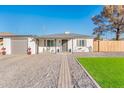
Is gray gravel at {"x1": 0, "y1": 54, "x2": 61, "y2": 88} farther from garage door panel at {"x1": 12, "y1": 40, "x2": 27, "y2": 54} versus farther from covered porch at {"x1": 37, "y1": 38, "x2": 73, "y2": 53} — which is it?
covered porch at {"x1": 37, "y1": 38, "x2": 73, "y2": 53}

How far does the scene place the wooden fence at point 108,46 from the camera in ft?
91.6

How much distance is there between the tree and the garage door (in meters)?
13.2

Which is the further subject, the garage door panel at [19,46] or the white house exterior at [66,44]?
the white house exterior at [66,44]

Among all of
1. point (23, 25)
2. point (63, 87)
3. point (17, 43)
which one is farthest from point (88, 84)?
point (23, 25)

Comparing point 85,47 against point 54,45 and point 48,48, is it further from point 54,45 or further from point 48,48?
point 48,48

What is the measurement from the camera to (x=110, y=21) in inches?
1259

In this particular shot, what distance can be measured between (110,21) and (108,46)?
18.0 ft

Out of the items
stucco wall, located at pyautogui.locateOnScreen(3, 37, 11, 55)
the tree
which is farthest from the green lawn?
the tree

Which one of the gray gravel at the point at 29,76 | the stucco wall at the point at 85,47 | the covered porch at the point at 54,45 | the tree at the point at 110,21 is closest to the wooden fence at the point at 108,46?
the stucco wall at the point at 85,47

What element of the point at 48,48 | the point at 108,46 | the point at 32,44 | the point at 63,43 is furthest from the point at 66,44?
the point at 108,46

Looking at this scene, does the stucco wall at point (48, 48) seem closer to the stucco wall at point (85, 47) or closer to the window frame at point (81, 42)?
the stucco wall at point (85, 47)

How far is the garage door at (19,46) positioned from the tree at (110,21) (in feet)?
43.4
